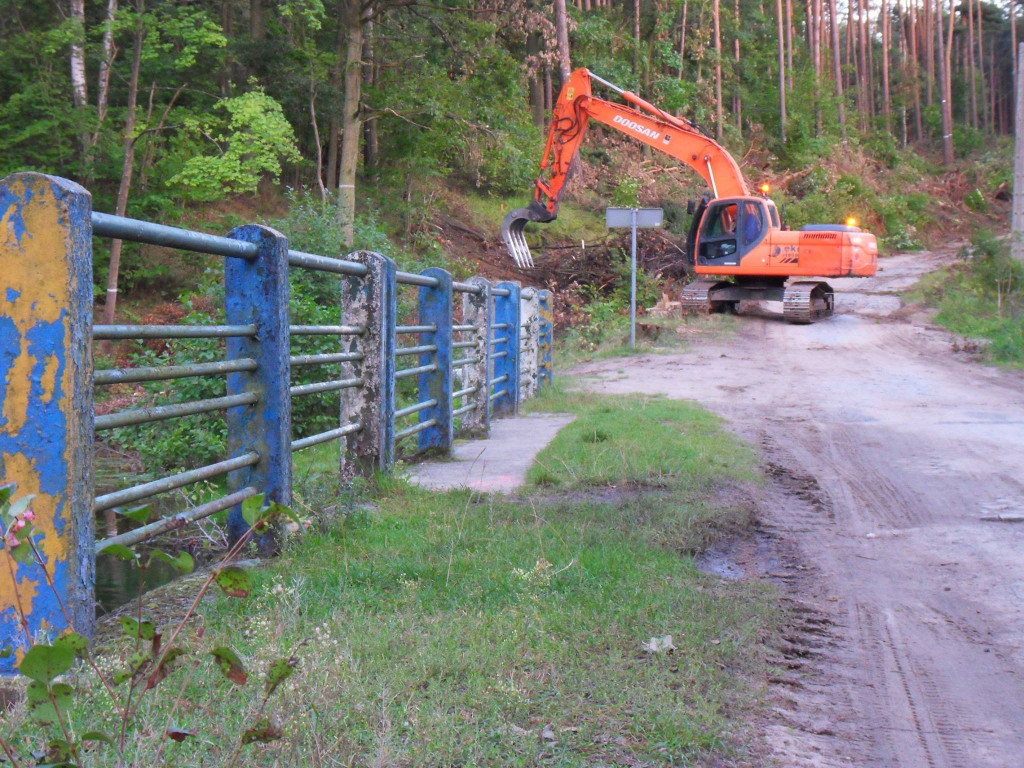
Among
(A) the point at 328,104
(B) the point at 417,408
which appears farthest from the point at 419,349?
(A) the point at 328,104

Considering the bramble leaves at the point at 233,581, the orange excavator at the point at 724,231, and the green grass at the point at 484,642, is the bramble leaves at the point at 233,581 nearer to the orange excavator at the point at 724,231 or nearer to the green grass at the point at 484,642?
the green grass at the point at 484,642

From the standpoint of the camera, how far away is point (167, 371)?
12.4ft

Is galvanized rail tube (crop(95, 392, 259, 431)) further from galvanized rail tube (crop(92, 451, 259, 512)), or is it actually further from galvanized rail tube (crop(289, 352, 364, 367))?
galvanized rail tube (crop(289, 352, 364, 367))

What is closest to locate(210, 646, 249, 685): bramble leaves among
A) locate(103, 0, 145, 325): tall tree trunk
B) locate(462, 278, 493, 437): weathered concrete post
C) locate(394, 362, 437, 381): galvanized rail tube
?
locate(394, 362, 437, 381): galvanized rail tube

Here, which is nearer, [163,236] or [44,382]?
[44,382]

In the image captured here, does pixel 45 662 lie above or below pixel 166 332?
below

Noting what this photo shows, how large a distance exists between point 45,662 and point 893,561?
15.2 feet

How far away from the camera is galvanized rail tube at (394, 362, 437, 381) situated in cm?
702

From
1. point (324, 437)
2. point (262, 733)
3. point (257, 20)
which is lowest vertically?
point (262, 733)

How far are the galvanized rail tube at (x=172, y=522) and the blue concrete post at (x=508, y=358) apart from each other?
6875 mm

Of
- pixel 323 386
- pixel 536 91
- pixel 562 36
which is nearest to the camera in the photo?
pixel 323 386

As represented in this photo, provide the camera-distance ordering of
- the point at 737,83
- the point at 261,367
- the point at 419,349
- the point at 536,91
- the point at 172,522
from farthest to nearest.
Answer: the point at 737,83 < the point at 536,91 < the point at 419,349 < the point at 261,367 < the point at 172,522

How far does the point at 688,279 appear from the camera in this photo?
27125 mm

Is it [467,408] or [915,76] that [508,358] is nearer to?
[467,408]
